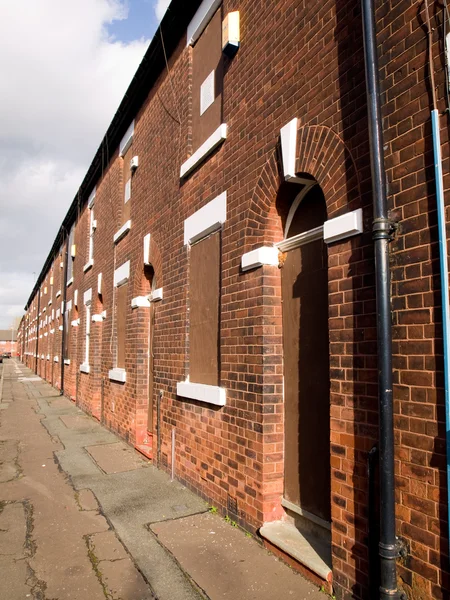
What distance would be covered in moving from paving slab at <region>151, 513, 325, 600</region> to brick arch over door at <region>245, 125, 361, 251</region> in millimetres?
2730

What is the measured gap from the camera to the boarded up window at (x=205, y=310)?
18.1 feet

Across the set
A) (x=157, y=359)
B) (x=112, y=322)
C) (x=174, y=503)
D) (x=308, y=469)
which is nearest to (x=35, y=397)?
(x=112, y=322)

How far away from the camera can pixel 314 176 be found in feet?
12.3

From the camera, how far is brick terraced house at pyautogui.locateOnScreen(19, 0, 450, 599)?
2.78 metres

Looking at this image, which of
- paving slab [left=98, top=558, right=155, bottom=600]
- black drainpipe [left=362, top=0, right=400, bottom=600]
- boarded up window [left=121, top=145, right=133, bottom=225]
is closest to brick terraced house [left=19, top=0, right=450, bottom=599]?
black drainpipe [left=362, top=0, right=400, bottom=600]

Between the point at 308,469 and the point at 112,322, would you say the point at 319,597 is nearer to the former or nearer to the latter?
the point at 308,469

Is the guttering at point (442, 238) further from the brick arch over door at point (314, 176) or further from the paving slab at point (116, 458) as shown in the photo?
the paving slab at point (116, 458)

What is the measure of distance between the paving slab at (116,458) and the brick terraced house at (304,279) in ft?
1.02

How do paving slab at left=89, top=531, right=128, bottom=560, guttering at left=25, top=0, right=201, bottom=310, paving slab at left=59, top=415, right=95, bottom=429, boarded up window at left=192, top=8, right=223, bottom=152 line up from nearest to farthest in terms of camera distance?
paving slab at left=89, top=531, right=128, bottom=560, boarded up window at left=192, top=8, right=223, bottom=152, guttering at left=25, top=0, right=201, bottom=310, paving slab at left=59, top=415, right=95, bottom=429

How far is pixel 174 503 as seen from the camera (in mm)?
5457

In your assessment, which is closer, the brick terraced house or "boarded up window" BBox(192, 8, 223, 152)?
the brick terraced house

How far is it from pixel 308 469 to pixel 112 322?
7332 mm

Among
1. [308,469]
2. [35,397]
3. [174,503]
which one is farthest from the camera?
[35,397]

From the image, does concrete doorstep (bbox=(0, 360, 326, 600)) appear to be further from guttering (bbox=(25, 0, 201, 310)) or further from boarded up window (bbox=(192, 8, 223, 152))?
guttering (bbox=(25, 0, 201, 310))
